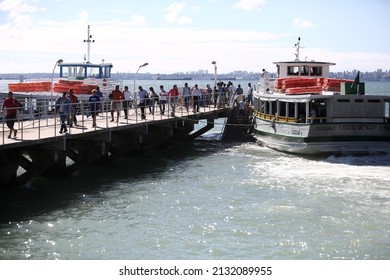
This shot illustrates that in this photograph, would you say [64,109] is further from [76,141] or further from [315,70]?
[315,70]

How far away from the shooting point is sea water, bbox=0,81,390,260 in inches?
541

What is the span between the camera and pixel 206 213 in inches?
655

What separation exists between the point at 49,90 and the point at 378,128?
56.2ft

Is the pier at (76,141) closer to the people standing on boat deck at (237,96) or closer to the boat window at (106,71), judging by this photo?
the people standing on boat deck at (237,96)

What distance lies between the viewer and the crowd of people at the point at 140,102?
20133 mm

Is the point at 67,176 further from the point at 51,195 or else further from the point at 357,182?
the point at 357,182

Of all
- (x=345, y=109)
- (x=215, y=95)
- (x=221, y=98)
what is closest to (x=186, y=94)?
(x=221, y=98)

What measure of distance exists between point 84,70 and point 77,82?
2.29 meters

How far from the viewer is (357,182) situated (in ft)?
66.6

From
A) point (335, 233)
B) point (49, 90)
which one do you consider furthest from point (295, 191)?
point (49, 90)

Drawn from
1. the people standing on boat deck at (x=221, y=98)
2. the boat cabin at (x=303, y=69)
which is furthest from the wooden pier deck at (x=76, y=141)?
the boat cabin at (x=303, y=69)

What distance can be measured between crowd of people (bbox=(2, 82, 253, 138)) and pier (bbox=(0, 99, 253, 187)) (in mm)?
348

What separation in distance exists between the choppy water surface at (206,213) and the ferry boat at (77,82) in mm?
9697

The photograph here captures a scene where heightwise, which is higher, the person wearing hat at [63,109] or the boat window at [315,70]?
the boat window at [315,70]
